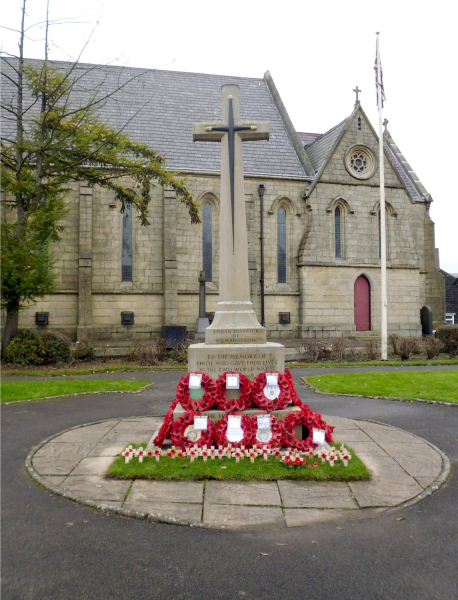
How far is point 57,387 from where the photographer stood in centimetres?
1056

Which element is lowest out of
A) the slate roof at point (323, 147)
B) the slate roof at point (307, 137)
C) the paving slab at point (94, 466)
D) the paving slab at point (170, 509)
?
the paving slab at point (170, 509)

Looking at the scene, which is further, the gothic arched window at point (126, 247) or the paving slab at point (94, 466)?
the gothic arched window at point (126, 247)

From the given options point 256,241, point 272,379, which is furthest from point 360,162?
point 272,379

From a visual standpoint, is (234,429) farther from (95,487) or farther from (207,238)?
(207,238)

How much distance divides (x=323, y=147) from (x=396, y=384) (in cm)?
1837

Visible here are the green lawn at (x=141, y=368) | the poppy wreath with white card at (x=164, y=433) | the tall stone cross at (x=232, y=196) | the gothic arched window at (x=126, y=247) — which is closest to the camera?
the poppy wreath with white card at (x=164, y=433)

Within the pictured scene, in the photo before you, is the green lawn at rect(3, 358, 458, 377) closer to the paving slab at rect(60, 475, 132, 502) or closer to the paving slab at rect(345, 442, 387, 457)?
the paving slab at rect(345, 442, 387, 457)

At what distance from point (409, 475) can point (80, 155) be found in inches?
582

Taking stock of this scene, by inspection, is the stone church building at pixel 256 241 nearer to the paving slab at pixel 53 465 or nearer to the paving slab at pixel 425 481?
the paving slab at pixel 53 465

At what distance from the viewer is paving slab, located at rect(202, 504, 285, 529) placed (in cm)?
402

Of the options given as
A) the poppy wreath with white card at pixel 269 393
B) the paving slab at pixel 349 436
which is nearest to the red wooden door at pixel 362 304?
the paving slab at pixel 349 436

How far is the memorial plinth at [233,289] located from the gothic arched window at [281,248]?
54.2 ft

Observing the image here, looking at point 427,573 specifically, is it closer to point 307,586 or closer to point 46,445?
point 307,586

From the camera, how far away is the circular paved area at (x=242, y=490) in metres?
4.19
